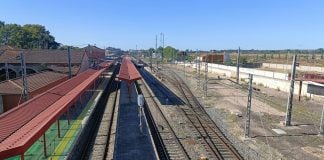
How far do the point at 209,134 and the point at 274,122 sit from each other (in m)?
7.87

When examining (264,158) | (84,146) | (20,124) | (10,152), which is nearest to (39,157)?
(20,124)

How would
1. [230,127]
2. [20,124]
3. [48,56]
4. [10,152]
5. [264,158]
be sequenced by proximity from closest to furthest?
[10,152] → [20,124] → [264,158] → [230,127] → [48,56]

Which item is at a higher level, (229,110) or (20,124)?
(20,124)

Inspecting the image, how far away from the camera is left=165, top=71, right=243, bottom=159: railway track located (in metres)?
20.9

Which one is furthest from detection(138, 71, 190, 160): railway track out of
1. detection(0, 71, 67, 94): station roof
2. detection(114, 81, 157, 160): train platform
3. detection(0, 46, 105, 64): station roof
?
detection(0, 46, 105, 64): station roof

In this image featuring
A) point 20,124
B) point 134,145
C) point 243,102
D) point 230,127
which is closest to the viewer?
point 20,124

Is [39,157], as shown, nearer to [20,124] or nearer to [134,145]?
[20,124]

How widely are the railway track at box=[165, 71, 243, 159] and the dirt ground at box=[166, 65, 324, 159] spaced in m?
1.53

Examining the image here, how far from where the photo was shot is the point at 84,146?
872 inches

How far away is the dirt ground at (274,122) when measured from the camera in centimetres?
2186

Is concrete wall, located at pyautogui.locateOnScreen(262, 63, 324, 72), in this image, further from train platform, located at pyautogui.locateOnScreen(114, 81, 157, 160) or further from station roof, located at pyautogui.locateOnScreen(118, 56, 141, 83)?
train platform, located at pyautogui.locateOnScreen(114, 81, 157, 160)

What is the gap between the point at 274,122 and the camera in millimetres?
29453

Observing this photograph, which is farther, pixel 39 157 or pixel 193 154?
pixel 193 154

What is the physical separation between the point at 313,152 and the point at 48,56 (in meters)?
52.9
